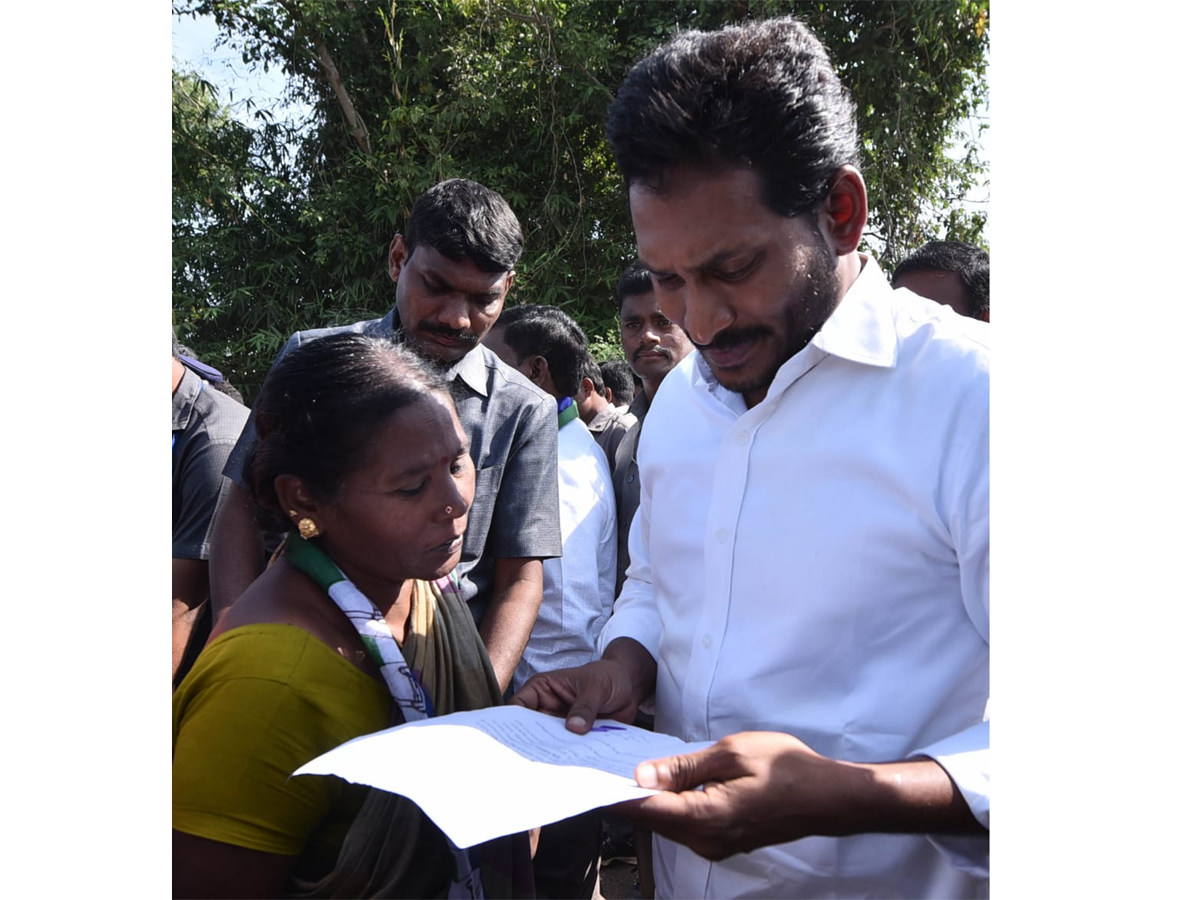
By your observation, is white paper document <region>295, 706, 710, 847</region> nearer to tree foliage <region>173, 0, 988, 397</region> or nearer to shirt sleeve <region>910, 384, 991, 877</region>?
shirt sleeve <region>910, 384, 991, 877</region>

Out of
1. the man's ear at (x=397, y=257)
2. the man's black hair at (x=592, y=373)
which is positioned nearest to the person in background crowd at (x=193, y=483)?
the man's ear at (x=397, y=257)

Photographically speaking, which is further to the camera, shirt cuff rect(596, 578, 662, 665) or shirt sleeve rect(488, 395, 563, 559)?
shirt sleeve rect(488, 395, 563, 559)

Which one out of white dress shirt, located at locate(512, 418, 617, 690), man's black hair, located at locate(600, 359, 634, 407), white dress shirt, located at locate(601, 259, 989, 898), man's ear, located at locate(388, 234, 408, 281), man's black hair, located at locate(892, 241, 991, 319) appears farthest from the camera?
man's black hair, located at locate(600, 359, 634, 407)

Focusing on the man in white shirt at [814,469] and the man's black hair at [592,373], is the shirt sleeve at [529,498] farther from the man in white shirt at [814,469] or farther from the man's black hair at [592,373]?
the man's black hair at [592,373]

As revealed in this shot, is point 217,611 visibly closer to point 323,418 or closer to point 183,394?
point 183,394

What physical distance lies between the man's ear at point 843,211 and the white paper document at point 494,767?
2.76 feet

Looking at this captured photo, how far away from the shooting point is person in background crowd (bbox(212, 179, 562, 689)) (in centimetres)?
229

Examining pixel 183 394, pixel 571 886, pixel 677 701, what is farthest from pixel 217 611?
pixel 677 701

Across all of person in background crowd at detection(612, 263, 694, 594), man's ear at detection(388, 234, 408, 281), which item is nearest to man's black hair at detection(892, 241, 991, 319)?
person in background crowd at detection(612, 263, 694, 594)

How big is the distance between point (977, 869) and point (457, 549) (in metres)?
1.03

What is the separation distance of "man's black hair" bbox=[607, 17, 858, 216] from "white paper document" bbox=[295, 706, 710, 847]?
84cm

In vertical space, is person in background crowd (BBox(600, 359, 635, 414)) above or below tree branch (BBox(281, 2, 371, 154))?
below

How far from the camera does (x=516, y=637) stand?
221 cm

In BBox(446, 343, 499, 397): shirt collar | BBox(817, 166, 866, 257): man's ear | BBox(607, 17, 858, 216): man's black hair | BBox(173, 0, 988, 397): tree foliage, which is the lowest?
BBox(446, 343, 499, 397): shirt collar
